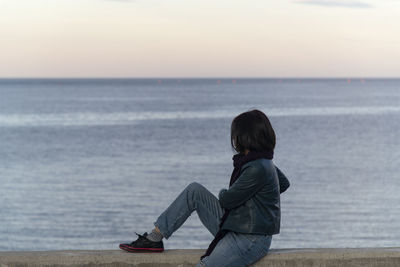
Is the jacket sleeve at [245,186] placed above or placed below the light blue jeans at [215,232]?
above

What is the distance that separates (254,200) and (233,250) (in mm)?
306

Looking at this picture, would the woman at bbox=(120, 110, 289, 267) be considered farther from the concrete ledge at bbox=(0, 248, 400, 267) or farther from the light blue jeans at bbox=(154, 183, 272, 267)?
the concrete ledge at bbox=(0, 248, 400, 267)

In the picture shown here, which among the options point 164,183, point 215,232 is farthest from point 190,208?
point 164,183

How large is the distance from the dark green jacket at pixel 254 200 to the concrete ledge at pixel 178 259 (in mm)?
318

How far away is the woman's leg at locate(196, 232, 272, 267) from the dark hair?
51 cm

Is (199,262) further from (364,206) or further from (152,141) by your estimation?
(152,141)

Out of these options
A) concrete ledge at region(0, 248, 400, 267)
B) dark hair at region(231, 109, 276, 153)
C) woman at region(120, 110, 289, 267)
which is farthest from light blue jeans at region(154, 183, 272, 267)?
dark hair at region(231, 109, 276, 153)

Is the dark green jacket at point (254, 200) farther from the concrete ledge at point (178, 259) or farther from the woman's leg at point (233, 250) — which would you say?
the concrete ledge at point (178, 259)

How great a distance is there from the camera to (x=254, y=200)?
4.02 meters

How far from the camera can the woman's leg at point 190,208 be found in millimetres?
4309

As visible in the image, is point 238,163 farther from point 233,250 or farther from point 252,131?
point 233,250

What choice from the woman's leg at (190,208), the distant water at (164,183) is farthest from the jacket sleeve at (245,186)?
the distant water at (164,183)

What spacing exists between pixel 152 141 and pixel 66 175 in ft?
43.4

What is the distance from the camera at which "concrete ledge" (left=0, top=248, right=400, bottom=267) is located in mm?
4250
